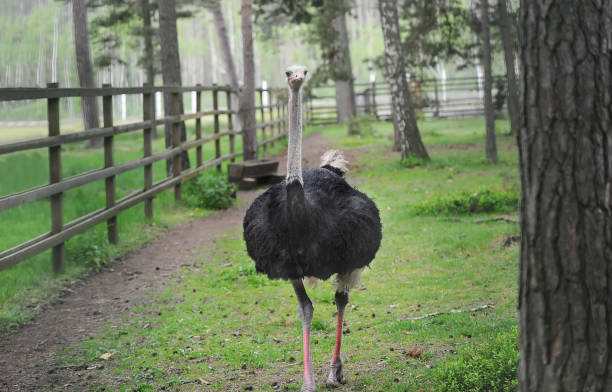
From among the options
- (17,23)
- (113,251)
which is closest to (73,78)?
(17,23)

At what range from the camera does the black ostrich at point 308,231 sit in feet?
14.0

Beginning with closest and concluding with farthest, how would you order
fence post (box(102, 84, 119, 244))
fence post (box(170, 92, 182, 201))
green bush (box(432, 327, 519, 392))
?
green bush (box(432, 327, 519, 392))
fence post (box(102, 84, 119, 244))
fence post (box(170, 92, 182, 201))

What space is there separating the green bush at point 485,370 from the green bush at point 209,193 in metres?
7.20

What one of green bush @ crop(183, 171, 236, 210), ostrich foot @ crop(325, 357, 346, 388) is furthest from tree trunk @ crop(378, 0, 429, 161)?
ostrich foot @ crop(325, 357, 346, 388)

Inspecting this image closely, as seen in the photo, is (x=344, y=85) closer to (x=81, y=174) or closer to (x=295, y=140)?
(x=81, y=174)

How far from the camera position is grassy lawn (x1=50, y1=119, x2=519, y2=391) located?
4602 millimetres

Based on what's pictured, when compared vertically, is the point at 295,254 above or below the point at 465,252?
above

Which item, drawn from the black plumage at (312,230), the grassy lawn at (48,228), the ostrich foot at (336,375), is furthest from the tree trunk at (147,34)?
the ostrich foot at (336,375)

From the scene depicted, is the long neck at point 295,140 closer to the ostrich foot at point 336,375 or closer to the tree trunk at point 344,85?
the ostrich foot at point 336,375

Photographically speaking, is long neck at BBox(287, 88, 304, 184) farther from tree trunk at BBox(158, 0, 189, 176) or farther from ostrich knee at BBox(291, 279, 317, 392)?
tree trunk at BBox(158, 0, 189, 176)

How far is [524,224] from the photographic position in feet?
9.27

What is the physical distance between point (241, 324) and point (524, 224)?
3.47m

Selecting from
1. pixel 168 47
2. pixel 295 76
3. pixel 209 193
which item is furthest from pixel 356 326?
pixel 168 47

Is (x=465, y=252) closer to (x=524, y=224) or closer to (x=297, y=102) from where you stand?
(x=297, y=102)
